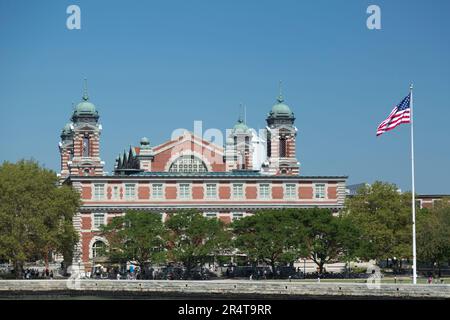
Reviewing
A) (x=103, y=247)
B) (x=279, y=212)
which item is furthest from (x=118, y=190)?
(x=279, y=212)

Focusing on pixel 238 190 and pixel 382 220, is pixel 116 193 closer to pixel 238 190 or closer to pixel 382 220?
pixel 238 190

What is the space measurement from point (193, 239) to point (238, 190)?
13.9 meters

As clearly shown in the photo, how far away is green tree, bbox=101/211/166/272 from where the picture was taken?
295 ft

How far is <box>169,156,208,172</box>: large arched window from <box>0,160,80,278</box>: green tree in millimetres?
25636

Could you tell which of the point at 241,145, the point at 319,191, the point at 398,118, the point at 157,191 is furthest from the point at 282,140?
the point at 398,118

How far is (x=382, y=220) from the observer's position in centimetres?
9800

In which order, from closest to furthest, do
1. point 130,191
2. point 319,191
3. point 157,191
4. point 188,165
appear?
point 130,191 → point 157,191 → point 319,191 → point 188,165

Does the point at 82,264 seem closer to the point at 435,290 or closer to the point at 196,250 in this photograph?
the point at 196,250

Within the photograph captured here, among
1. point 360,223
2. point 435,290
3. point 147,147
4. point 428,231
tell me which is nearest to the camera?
point 435,290

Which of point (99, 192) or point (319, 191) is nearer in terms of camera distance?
point (99, 192)

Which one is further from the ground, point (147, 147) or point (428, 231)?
point (147, 147)

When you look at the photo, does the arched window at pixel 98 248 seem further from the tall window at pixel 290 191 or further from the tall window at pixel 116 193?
the tall window at pixel 290 191

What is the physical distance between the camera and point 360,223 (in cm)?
9738
